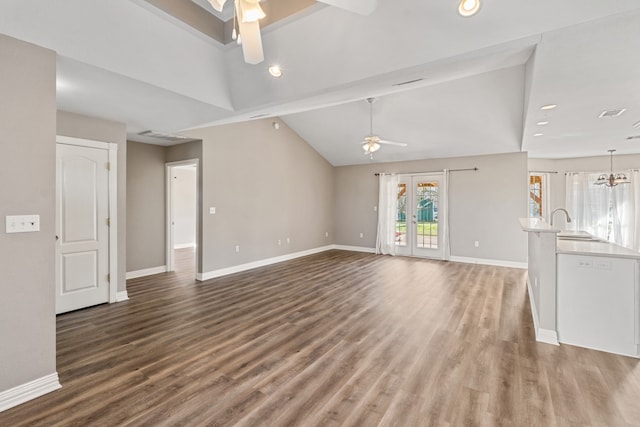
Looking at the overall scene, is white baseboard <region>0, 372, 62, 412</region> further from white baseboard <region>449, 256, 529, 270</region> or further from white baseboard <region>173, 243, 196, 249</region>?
white baseboard <region>173, 243, 196, 249</region>

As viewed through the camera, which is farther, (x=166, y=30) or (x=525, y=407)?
(x=166, y=30)

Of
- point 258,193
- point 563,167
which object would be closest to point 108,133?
point 258,193

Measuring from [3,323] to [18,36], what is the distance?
205cm

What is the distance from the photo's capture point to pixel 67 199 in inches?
156

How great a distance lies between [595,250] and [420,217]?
4946mm

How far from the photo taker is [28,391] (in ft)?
7.23

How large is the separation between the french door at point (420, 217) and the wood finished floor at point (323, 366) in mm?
3181

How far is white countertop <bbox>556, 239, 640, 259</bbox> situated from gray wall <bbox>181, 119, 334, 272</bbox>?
5237 mm

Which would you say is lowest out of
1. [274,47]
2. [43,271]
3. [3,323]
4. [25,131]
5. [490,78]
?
[3,323]

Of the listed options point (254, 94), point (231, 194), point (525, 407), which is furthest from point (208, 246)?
point (525, 407)

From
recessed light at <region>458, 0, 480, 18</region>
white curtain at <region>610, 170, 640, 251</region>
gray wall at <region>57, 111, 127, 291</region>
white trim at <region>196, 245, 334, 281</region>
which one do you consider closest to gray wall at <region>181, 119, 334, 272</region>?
white trim at <region>196, 245, 334, 281</region>

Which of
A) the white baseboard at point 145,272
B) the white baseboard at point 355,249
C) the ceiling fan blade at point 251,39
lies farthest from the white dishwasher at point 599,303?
the white baseboard at point 145,272

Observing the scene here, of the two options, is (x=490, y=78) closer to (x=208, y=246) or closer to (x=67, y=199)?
(x=208, y=246)

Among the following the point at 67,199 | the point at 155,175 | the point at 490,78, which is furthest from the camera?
the point at 155,175
